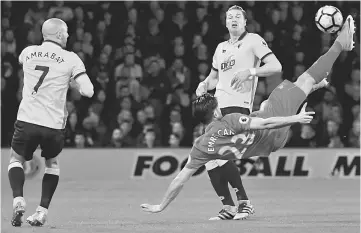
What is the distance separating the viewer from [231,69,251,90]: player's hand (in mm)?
9378

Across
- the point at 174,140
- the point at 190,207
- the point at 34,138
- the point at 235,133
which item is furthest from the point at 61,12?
the point at 235,133

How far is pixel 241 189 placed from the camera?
32.2 ft

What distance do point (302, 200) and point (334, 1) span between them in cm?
804

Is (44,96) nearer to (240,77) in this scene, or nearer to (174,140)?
(240,77)

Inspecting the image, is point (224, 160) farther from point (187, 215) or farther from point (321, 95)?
point (321, 95)

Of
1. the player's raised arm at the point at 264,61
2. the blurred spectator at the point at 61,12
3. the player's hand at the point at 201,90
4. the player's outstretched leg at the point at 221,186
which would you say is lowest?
the player's outstretched leg at the point at 221,186

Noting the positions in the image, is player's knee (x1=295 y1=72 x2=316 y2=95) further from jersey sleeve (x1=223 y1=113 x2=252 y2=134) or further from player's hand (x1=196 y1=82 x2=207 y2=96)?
player's hand (x1=196 y1=82 x2=207 y2=96)

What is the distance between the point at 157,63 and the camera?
1838 cm

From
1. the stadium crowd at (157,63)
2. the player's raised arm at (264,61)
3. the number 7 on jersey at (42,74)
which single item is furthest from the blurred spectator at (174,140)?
the number 7 on jersey at (42,74)

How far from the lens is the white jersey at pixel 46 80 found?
346 inches

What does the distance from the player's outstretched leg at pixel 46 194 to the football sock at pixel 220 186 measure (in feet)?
6.04

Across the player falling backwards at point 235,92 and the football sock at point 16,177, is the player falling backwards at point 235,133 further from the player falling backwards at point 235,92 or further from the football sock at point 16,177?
the football sock at point 16,177

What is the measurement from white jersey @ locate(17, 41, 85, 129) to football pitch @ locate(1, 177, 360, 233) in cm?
114

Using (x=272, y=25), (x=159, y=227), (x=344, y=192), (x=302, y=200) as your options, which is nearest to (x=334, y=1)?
(x=272, y=25)
